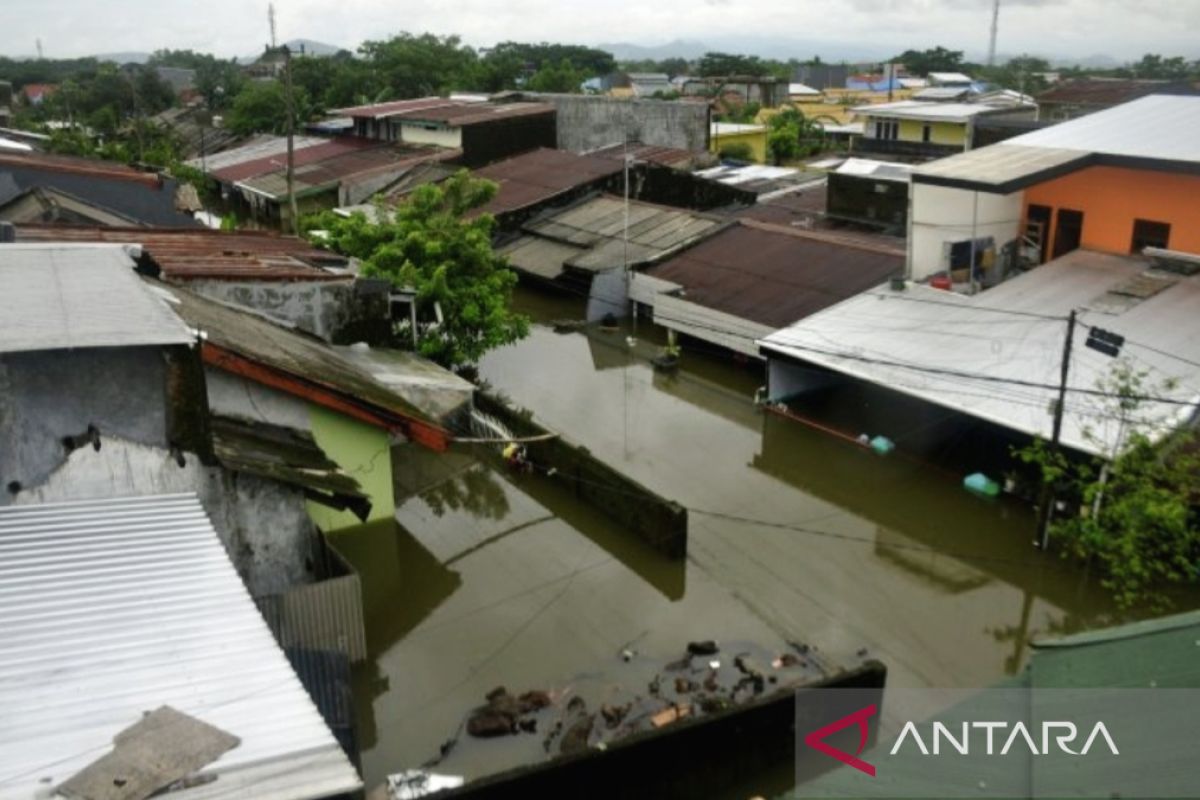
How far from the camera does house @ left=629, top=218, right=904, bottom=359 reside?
20.7 metres

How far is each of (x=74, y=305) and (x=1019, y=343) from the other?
13.9 metres

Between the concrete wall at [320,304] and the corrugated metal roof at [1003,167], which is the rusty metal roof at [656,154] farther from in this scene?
the concrete wall at [320,304]

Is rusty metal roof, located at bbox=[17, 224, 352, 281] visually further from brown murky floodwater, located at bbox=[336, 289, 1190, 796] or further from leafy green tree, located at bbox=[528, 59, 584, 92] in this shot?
leafy green tree, located at bbox=[528, 59, 584, 92]

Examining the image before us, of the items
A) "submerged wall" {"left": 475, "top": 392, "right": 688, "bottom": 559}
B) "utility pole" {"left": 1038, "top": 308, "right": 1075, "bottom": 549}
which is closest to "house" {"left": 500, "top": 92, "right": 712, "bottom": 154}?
"submerged wall" {"left": 475, "top": 392, "right": 688, "bottom": 559}

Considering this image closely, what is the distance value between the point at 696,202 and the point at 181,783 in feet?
95.3

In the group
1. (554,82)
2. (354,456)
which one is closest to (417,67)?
(554,82)

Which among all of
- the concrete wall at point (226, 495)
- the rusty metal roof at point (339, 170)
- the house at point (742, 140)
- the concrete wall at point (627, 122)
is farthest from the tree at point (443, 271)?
the house at point (742, 140)

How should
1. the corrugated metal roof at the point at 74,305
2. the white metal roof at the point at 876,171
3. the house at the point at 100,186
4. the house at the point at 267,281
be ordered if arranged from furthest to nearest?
the white metal roof at the point at 876,171 < the house at the point at 100,186 < the house at the point at 267,281 < the corrugated metal roof at the point at 74,305

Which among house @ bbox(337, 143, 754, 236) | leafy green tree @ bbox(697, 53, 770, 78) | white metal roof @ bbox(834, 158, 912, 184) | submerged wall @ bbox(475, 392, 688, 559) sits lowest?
submerged wall @ bbox(475, 392, 688, 559)

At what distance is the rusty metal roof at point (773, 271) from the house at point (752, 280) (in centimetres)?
2

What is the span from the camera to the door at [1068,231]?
19.8 meters

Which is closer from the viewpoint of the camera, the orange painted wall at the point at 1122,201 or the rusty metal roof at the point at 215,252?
the rusty metal roof at the point at 215,252

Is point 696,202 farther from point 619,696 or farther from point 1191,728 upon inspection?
point 1191,728

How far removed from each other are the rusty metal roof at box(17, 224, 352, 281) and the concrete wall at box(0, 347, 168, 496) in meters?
6.56
